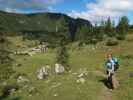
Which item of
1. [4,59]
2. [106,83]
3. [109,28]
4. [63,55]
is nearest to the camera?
[106,83]

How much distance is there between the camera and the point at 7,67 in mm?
54281

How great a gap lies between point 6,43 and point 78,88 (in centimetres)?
2005

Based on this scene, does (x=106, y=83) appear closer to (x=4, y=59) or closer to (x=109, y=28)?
(x=4, y=59)

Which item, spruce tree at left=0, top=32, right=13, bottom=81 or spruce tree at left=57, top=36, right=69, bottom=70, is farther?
spruce tree at left=57, top=36, right=69, bottom=70

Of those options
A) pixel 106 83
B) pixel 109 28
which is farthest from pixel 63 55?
pixel 109 28

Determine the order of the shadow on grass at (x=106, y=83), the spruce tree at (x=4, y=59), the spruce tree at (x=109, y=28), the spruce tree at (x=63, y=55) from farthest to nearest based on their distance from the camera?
the spruce tree at (x=109, y=28) → the spruce tree at (x=63, y=55) → the spruce tree at (x=4, y=59) → the shadow on grass at (x=106, y=83)

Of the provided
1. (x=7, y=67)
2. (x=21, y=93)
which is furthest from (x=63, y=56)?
(x=21, y=93)

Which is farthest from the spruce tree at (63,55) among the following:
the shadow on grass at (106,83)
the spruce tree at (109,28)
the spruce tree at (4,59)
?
the spruce tree at (109,28)

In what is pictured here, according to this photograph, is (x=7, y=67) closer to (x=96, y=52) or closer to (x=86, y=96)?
(x=86, y=96)

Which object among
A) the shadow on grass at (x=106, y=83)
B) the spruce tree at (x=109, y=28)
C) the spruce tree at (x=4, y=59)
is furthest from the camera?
the spruce tree at (x=109, y=28)

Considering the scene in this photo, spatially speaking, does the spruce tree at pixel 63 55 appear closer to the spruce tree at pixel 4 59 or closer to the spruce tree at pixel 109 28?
the spruce tree at pixel 4 59

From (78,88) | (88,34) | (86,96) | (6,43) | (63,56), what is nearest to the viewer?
(86,96)

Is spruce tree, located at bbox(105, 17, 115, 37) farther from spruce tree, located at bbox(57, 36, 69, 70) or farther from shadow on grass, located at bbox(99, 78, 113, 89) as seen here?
shadow on grass, located at bbox(99, 78, 113, 89)

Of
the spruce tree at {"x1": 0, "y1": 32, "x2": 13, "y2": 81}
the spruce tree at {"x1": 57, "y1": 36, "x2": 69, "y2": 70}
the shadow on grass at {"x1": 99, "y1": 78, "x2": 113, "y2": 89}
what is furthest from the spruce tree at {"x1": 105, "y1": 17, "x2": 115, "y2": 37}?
the shadow on grass at {"x1": 99, "y1": 78, "x2": 113, "y2": 89}
